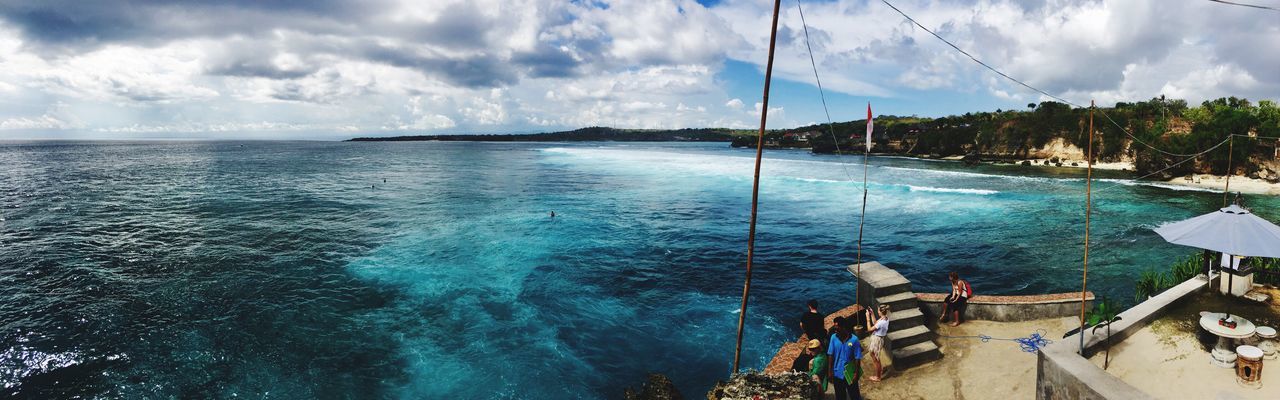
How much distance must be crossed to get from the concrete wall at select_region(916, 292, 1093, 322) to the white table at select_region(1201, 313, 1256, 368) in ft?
10.5

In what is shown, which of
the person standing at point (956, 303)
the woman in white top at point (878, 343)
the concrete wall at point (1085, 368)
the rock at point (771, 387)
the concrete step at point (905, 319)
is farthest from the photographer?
the person standing at point (956, 303)

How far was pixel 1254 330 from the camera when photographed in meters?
8.28

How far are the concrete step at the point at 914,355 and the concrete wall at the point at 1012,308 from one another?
1.59 m

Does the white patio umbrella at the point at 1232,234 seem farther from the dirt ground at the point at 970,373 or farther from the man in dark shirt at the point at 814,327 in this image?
the man in dark shirt at the point at 814,327

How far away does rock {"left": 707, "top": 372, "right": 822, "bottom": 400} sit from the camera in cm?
827

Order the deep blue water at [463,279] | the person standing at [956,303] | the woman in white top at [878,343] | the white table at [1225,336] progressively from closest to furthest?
the white table at [1225,336], the woman in white top at [878,343], the person standing at [956,303], the deep blue water at [463,279]

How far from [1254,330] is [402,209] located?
135ft

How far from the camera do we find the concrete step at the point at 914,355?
10.0 metres

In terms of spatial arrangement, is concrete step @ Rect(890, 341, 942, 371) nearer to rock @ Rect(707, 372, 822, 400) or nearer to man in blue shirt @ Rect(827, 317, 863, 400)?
man in blue shirt @ Rect(827, 317, 863, 400)

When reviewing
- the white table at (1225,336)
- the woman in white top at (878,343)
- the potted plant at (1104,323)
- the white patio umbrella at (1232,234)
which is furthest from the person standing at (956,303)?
the white table at (1225,336)

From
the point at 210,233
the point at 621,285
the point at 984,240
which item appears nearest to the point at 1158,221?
the point at 984,240

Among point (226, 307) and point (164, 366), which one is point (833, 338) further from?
point (226, 307)

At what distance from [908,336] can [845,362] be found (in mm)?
2577

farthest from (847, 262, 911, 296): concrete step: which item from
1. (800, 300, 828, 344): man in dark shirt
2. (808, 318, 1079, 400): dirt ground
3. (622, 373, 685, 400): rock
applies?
(622, 373, 685, 400): rock
